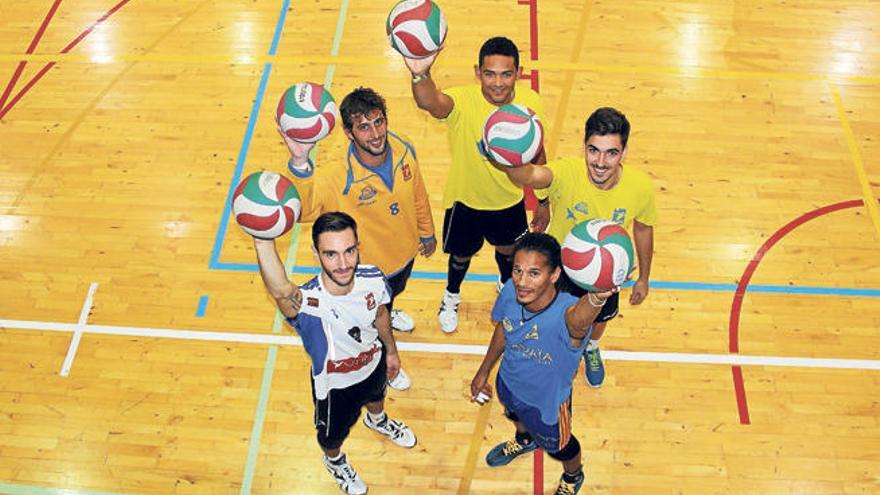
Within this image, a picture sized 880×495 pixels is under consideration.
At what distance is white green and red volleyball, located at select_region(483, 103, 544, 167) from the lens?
4.94 metres

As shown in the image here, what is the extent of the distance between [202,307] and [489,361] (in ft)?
10.9

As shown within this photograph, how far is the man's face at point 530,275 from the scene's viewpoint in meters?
4.64

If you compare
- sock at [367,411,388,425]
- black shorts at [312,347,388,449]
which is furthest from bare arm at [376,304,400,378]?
sock at [367,411,388,425]

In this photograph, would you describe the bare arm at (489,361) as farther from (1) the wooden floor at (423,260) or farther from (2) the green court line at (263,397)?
(2) the green court line at (263,397)

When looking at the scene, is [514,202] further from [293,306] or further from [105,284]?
[105,284]

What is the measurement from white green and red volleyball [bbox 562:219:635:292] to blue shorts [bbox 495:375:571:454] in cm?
123

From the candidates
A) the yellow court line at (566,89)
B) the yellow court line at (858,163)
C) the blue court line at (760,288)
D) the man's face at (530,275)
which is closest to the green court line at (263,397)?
the blue court line at (760,288)

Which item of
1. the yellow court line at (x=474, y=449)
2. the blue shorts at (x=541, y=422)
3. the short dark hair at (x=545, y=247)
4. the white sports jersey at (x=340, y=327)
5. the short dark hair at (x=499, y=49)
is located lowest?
the yellow court line at (x=474, y=449)

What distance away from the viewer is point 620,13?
10.3 metres

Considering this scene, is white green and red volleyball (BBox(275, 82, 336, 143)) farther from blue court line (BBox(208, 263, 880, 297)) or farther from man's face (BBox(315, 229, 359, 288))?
blue court line (BBox(208, 263, 880, 297))

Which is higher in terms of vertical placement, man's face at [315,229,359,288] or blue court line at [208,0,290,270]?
man's face at [315,229,359,288]

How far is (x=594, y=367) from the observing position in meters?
6.87

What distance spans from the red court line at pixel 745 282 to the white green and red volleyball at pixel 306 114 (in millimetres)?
4111

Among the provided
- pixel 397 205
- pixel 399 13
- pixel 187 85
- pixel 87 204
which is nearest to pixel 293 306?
pixel 397 205
